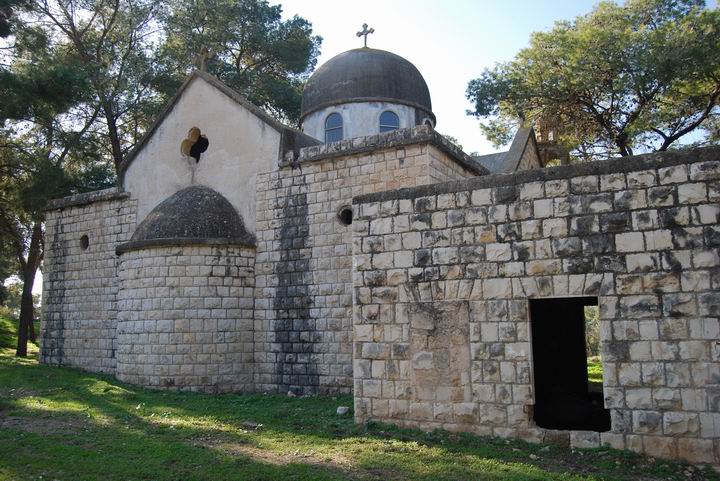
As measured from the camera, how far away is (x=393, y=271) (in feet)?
27.0

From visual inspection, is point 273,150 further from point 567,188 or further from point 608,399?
point 608,399

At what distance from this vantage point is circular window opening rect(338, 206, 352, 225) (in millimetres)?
12008

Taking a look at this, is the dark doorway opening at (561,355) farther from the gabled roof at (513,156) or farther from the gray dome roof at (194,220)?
the gray dome roof at (194,220)

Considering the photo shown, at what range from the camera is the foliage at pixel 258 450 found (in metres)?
6.10

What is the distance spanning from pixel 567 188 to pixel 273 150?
7.51 metres

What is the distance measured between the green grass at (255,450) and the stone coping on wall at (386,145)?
5.05 metres

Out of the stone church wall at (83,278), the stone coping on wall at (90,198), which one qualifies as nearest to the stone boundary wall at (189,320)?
the stone church wall at (83,278)

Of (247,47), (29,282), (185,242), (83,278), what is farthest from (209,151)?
(247,47)

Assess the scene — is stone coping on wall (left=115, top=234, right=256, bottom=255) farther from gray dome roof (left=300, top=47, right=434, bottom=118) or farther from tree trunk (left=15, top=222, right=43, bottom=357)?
tree trunk (left=15, top=222, right=43, bottom=357)

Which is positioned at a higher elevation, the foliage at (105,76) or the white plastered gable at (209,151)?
the foliage at (105,76)

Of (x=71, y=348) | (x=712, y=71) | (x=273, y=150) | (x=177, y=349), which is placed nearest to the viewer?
(x=177, y=349)

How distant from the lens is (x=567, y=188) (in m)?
7.18

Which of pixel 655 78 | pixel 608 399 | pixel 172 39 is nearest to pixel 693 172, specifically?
pixel 608 399

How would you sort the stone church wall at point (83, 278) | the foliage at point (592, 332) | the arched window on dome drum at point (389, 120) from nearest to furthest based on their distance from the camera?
the stone church wall at point (83, 278), the arched window on dome drum at point (389, 120), the foliage at point (592, 332)
